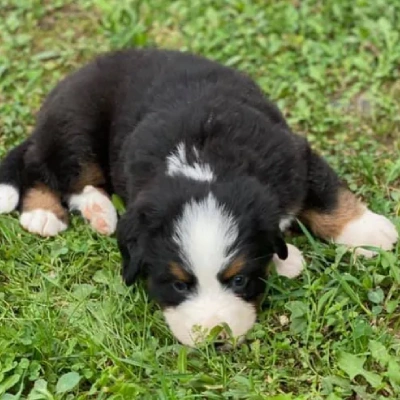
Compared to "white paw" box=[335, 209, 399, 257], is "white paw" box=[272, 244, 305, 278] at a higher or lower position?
lower

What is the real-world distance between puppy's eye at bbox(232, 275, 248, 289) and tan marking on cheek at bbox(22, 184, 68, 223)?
1.40 m

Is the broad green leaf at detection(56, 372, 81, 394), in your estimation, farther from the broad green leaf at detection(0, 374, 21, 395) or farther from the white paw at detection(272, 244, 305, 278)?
the white paw at detection(272, 244, 305, 278)

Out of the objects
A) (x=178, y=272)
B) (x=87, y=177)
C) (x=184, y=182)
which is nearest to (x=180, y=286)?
(x=178, y=272)

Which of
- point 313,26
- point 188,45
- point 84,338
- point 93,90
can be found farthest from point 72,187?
point 313,26

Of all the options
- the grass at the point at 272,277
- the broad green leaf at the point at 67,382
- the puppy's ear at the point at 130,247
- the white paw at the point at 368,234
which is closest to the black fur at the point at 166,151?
the puppy's ear at the point at 130,247

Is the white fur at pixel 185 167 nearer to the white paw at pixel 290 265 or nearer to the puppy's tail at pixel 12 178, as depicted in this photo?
the white paw at pixel 290 265

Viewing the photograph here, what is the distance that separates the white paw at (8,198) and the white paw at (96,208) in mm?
312

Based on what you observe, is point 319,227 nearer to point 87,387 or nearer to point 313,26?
point 87,387

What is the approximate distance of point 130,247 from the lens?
165 inches

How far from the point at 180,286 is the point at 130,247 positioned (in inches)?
13.6

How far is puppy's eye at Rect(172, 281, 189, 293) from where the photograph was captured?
396cm

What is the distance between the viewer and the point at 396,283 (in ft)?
14.1

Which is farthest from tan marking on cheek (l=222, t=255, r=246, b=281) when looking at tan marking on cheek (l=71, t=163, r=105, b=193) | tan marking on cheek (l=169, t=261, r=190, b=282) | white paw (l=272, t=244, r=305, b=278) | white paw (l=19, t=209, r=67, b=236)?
tan marking on cheek (l=71, t=163, r=105, b=193)

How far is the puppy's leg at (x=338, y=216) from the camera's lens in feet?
14.9
